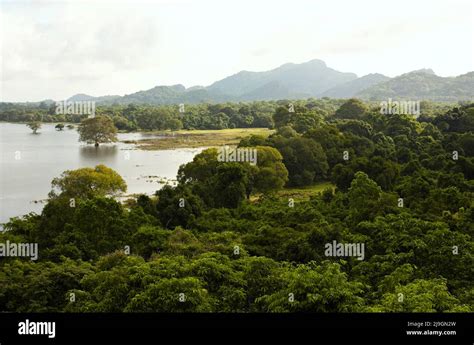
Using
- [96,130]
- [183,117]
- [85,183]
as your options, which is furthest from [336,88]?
[85,183]

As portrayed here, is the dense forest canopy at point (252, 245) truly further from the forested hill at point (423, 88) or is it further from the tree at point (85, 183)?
the forested hill at point (423, 88)

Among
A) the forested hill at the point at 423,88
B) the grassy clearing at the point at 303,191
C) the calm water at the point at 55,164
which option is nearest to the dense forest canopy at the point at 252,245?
the grassy clearing at the point at 303,191

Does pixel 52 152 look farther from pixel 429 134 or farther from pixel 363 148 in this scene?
pixel 429 134

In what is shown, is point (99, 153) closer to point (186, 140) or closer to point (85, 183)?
point (186, 140)

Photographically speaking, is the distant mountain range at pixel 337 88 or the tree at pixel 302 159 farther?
the distant mountain range at pixel 337 88

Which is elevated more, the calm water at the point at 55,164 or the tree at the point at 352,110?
the tree at the point at 352,110
